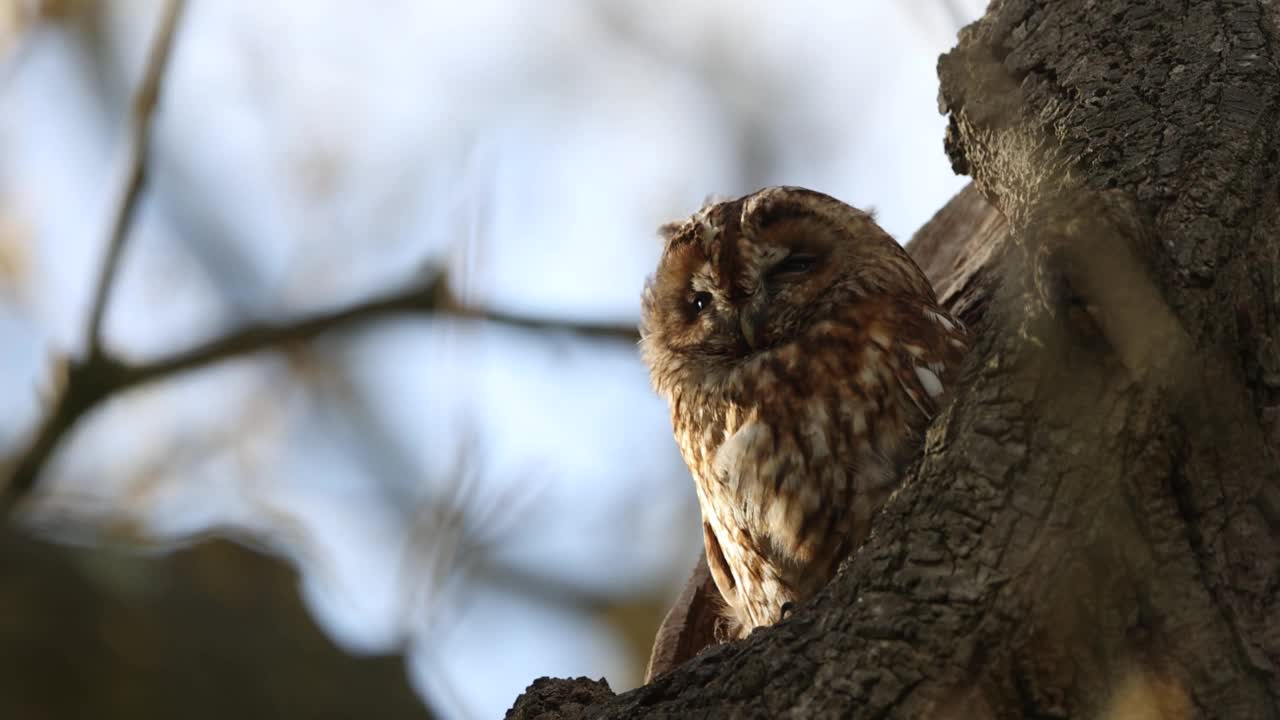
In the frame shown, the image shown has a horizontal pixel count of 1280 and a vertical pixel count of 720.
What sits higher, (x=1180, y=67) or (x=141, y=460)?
(x=141, y=460)

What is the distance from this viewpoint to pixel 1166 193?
2.26 metres

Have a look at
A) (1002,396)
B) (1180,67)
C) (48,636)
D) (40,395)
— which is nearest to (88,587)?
(48,636)

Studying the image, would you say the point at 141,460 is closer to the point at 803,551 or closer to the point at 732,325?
the point at 732,325

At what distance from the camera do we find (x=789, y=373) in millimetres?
3041

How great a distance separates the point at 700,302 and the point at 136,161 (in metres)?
1.41

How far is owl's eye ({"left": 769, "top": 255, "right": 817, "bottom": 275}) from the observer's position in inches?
134

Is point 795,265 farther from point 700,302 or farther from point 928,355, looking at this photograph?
point 928,355

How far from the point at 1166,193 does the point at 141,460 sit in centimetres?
260

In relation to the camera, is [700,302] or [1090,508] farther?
[700,302]

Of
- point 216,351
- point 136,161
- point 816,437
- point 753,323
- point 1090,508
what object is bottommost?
point 1090,508

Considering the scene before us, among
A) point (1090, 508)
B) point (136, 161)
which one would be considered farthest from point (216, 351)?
point (1090, 508)

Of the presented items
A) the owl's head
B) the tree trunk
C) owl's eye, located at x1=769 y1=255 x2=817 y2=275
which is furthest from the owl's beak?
the tree trunk

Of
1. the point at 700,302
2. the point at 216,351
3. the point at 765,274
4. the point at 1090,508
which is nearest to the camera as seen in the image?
the point at 1090,508

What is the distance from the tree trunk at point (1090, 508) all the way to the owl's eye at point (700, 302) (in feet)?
4.46
